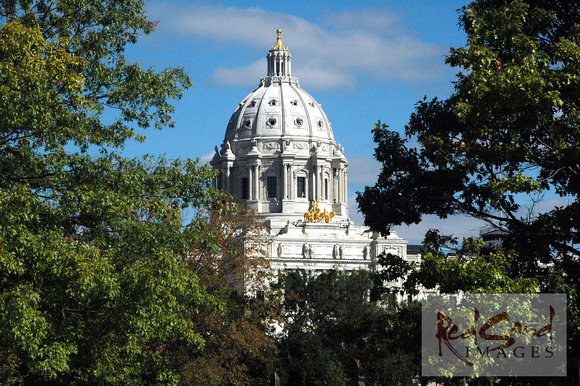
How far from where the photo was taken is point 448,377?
27.5 m

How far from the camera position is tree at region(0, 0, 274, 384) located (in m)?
25.5

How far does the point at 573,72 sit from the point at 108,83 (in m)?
13.4

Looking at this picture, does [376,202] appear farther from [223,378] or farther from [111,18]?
[223,378]

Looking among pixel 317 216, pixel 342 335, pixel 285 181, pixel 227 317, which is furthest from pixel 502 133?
pixel 285 181

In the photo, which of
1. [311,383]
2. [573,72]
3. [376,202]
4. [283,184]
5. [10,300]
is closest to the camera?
[10,300]

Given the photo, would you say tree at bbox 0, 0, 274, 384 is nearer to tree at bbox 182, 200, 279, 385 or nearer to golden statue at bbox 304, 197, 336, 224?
tree at bbox 182, 200, 279, 385

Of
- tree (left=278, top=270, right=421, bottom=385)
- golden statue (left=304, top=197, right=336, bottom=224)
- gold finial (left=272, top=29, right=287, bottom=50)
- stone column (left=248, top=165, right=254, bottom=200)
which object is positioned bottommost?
tree (left=278, top=270, right=421, bottom=385)

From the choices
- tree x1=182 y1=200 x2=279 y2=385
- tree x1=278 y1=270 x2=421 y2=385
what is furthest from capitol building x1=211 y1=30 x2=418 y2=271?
tree x1=182 y1=200 x2=279 y2=385

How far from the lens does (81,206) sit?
88.4 ft

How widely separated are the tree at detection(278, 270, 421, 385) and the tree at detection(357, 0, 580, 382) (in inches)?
138

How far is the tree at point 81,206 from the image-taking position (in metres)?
25.5

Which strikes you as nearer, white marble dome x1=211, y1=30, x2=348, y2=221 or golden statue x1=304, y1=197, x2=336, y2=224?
golden statue x1=304, y1=197, x2=336, y2=224

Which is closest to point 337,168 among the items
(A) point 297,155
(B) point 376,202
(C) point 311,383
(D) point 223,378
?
(A) point 297,155

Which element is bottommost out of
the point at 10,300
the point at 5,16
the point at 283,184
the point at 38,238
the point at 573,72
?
the point at 10,300
